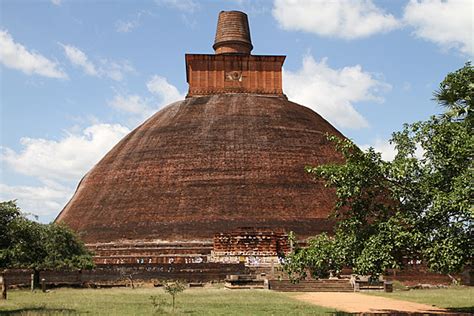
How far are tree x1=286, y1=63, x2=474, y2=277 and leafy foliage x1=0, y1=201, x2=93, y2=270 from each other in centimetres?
1144

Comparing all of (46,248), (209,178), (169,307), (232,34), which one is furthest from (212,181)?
(169,307)

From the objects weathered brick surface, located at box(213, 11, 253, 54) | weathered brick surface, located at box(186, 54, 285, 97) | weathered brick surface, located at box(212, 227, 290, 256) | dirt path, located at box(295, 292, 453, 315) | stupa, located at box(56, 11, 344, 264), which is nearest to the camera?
dirt path, located at box(295, 292, 453, 315)

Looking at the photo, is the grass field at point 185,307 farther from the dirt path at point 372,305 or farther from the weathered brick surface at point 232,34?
the weathered brick surface at point 232,34

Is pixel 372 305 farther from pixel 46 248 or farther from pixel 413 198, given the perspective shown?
pixel 46 248

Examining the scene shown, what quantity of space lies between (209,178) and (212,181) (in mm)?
253

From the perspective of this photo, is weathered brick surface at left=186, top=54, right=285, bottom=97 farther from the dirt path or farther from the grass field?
the grass field

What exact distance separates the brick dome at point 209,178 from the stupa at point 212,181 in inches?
2.1

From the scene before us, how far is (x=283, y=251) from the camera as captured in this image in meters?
28.2

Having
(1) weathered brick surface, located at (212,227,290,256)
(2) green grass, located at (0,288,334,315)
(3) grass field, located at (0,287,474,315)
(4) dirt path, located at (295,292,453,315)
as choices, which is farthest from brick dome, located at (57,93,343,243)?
(2) green grass, located at (0,288,334,315)

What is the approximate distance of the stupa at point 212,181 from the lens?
30.7 m

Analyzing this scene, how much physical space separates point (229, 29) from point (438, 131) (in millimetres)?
28829

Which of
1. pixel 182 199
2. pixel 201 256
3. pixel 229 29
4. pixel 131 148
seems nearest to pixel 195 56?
pixel 229 29

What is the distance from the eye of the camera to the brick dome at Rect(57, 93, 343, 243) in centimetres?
3145

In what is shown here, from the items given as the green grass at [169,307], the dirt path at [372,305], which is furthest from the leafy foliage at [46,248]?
the dirt path at [372,305]
